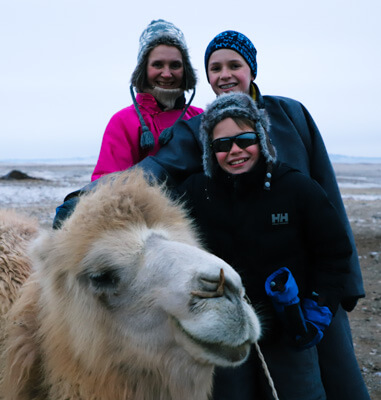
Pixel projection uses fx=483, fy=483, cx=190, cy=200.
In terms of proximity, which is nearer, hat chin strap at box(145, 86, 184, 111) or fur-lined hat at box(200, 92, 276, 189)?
fur-lined hat at box(200, 92, 276, 189)

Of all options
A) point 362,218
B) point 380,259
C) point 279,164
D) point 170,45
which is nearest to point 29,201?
point 362,218

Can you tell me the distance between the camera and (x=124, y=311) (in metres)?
2.28

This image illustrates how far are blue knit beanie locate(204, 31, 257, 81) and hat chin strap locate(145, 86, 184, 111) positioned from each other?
1.61ft

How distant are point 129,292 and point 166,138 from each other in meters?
1.47

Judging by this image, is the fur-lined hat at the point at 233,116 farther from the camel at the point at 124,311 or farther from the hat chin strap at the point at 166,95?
the hat chin strap at the point at 166,95

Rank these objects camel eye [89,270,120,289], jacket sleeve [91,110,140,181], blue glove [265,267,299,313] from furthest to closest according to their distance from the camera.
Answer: jacket sleeve [91,110,140,181]
blue glove [265,267,299,313]
camel eye [89,270,120,289]

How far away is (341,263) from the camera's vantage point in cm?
268

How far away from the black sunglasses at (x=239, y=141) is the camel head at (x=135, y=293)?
47 cm

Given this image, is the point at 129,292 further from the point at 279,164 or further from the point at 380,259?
the point at 380,259

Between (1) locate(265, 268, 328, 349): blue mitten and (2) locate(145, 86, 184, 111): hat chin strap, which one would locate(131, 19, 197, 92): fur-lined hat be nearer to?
(2) locate(145, 86, 184, 111): hat chin strap

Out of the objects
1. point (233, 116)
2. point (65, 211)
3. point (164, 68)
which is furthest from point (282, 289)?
point (164, 68)

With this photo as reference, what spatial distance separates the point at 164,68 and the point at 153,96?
0.24 m

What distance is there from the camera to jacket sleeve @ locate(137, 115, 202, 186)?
10.2 feet

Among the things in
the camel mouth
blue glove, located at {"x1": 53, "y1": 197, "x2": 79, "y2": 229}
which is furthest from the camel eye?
blue glove, located at {"x1": 53, "y1": 197, "x2": 79, "y2": 229}
